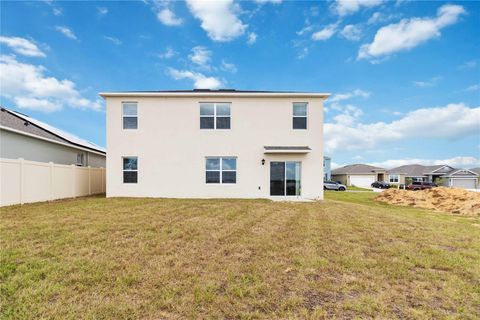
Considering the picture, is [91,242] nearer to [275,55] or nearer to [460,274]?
[460,274]

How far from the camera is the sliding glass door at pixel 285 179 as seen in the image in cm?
1338

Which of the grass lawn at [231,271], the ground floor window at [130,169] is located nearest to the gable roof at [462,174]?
the grass lawn at [231,271]

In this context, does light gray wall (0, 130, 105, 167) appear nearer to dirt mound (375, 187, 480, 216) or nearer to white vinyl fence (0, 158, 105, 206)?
white vinyl fence (0, 158, 105, 206)

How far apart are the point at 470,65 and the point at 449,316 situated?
18633mm

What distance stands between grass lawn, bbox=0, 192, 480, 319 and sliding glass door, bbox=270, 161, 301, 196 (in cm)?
671

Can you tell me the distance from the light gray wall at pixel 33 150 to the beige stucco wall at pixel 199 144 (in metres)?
4.03

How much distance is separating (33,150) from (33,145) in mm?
274

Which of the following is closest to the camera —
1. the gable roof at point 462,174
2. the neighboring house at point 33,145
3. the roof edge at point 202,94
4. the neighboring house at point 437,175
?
the neighboring house at point 33,145

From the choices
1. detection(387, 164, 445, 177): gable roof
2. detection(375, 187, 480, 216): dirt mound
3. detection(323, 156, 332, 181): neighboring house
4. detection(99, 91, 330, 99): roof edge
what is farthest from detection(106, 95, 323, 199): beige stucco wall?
detection(387, 164, 445, 177): gable roof

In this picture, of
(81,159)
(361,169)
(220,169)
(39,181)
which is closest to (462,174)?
(361,169)

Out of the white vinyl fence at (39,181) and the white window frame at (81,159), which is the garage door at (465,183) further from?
the white window frame at (81,159)

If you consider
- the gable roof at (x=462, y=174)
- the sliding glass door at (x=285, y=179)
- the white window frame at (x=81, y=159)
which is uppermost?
the white window frame at (x=81, y=159)

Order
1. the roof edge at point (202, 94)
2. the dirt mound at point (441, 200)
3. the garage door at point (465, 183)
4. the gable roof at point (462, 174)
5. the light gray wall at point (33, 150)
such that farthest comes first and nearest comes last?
the gable roof at point (462, 174), the garage door at point (465, 183), the roof edge at point (202, 94), the dirt mound at point (441, 200), the light gray wall at point (33, 150)

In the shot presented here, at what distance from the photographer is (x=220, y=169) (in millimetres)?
13469
